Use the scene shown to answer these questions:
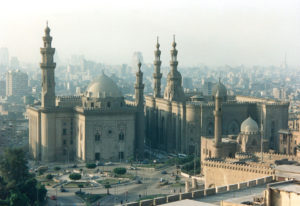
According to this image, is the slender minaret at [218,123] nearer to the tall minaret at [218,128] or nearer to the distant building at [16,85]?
the tall minaret at [218,128]

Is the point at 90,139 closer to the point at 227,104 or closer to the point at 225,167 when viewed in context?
the point at 227,104

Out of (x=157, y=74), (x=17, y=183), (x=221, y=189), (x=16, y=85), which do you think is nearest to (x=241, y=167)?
(x=221, y=189)

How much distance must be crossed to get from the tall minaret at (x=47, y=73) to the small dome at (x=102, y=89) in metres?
3.89

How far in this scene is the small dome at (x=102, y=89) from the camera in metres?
60.3

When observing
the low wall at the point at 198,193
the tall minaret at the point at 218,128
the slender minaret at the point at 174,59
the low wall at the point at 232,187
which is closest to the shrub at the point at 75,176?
the tall minaret at the point at 218,128

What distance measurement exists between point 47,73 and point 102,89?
6239mm

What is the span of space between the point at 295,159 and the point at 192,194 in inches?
732

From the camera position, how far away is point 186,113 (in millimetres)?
62219

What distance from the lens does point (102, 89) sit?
2383 inches

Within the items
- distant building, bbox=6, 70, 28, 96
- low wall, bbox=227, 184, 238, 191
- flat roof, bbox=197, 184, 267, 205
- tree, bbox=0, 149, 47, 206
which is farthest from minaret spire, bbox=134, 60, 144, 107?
distant building, bbox=6, 70, 28, 96

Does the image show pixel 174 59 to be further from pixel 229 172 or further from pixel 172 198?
pixel 172 198

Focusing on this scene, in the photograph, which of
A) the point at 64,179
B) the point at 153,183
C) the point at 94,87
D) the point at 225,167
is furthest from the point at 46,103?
the point at 225,167

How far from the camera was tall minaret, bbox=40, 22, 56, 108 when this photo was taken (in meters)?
61.3

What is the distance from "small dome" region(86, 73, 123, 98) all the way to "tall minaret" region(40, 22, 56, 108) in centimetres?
389
